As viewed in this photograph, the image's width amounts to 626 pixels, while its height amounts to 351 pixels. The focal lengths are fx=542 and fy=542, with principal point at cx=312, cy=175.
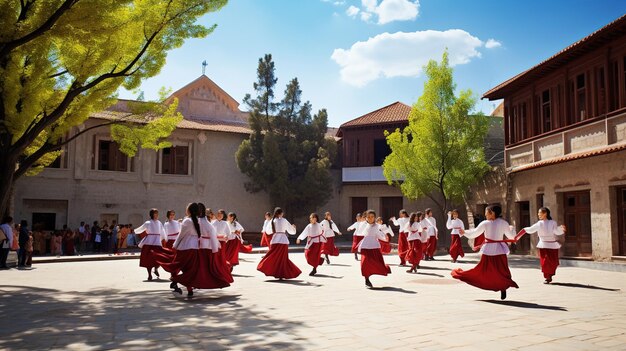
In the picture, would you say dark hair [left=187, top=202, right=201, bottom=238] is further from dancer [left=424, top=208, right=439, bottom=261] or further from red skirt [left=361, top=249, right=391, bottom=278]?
dancer [left=424, top=208, right=439, bottom=261]

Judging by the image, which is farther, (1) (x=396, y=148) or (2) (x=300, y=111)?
(2) (x=300, y=111)

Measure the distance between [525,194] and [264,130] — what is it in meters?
17.7

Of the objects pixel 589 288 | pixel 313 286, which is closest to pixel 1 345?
pixel 313 286

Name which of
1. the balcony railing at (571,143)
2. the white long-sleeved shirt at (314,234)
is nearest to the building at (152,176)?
the white long-sleeved shirt at (314,234)

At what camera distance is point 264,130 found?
3525 cm

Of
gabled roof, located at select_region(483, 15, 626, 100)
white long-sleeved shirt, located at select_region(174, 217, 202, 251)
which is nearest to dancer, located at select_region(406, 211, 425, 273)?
white long-sleeved shirt, located at select_region(174, 217, 202, 251)

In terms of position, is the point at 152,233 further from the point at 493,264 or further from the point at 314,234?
the point at 493,264

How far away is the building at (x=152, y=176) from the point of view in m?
30.0

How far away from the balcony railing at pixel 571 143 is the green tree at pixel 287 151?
13.1 metres

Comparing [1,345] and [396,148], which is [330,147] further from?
[1,345]

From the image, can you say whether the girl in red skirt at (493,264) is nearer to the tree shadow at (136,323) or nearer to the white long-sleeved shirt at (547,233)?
the white long-sleeved shirt at (547,233)

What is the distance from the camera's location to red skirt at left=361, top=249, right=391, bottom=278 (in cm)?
1172

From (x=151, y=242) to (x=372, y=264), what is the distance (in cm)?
570

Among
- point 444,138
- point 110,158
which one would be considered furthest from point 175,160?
point 444,138
